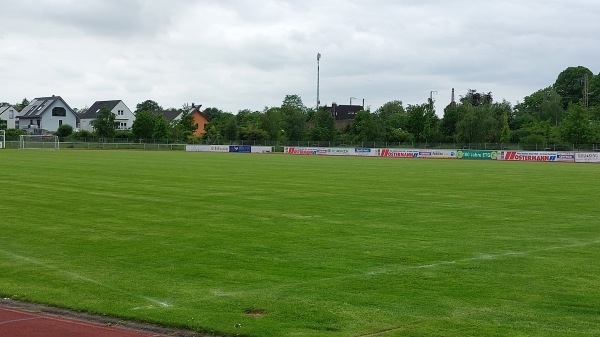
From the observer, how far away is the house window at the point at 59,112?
13988 centimetres

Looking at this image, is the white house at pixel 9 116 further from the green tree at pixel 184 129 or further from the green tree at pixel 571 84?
the green tree at pixel 571 84

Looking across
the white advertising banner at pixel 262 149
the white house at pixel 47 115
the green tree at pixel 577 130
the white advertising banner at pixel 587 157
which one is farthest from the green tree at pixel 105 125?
the white advertising banner at pixel 587 157

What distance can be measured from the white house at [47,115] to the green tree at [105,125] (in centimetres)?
2485

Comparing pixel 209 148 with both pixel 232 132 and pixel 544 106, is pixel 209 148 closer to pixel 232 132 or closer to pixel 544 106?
pixel 232 132

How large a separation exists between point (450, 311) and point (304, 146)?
99.9 metres

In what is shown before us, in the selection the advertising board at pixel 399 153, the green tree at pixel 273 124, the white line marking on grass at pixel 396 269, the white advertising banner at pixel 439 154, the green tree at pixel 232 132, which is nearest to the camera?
the white line marking on grass at pixel 396 269

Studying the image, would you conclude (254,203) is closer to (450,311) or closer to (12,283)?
(12,283)

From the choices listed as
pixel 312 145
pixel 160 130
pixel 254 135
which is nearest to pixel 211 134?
pixel 160 130

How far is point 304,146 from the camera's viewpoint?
358 feet

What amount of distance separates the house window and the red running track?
139578 mm

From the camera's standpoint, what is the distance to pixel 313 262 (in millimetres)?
12875

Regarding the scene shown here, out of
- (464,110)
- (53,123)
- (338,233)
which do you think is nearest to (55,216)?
(338,233)

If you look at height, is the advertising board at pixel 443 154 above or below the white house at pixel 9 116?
below

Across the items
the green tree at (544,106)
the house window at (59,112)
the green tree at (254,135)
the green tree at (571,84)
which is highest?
the green tree at (571,84)
